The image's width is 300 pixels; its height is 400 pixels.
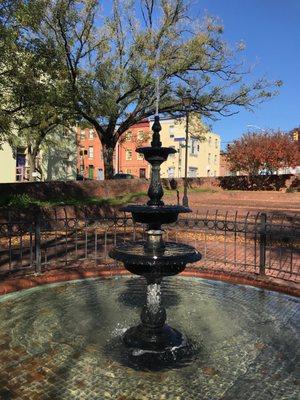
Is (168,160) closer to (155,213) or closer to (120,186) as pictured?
(120,186)

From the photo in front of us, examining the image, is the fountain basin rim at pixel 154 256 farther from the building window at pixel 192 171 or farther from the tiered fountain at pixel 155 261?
the building window at pixel 192 171

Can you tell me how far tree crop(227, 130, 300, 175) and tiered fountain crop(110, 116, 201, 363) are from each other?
3276cm

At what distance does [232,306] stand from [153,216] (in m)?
2.49

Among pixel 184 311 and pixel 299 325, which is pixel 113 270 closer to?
pixel 184 311

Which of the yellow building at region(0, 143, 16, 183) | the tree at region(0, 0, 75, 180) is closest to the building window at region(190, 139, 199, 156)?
the yellow building at region(0, 143, 16, 183)

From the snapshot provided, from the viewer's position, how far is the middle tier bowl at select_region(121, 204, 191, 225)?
181 inches

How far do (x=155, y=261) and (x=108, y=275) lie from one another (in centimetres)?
376

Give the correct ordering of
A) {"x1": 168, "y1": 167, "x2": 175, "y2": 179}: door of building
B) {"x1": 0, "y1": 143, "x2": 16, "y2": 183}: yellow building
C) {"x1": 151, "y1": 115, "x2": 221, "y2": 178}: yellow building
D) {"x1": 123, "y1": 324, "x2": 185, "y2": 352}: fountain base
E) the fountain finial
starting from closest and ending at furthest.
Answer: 1. {"x1": 123, "y1": 324, "x2": 185, "y2": 352}: fountain base
2. the fountain finial
3. {"x1": 0, "y1": 143, "x2": 16, "y2": 183}: yellow building
4. {"x1": 151, "y1": 115, "x2": 221, "y2": 178}: yellow building
5. {"x1": 168, "y1": 167, "x2": 175, "y2": 179}: door of building

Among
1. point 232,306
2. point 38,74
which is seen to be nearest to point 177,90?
point 38,74

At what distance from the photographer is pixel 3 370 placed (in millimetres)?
4156

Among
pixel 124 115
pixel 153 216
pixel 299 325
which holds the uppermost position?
pixel 124 115

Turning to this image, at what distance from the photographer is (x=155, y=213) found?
182 inches

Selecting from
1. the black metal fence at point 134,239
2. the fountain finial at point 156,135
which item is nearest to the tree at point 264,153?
the black metal fence at point 134,239

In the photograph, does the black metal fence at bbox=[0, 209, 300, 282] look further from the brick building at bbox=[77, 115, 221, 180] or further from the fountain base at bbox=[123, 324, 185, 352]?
the brick building at bbox=[77, 115, 221, 180]
